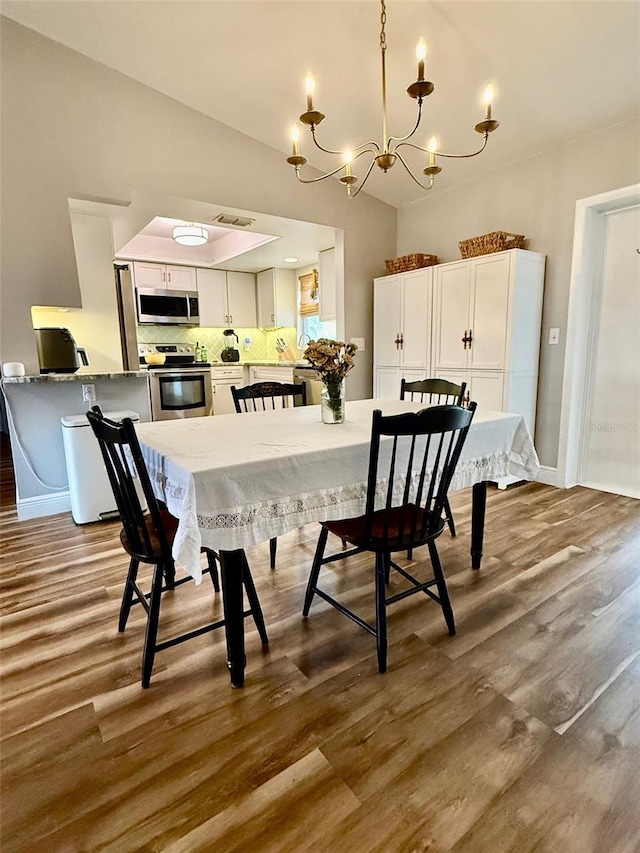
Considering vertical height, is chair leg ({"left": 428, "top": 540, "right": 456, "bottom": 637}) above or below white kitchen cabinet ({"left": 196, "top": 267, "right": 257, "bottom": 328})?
below

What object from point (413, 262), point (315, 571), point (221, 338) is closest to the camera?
point (315, 571)

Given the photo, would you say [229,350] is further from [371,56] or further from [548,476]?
[548,476]

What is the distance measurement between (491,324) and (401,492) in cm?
225

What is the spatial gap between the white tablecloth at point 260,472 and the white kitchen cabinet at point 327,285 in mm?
2951

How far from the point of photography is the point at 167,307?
5848 millimetres

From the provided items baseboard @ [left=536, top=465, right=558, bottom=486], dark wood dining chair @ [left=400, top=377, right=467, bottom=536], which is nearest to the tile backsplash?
baseboard @ [left=536, top=465, right=558, bottom=486]

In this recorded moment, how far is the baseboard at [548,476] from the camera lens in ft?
11.6

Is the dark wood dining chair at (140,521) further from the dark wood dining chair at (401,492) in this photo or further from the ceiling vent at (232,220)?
the ceiling vent at (232,220)

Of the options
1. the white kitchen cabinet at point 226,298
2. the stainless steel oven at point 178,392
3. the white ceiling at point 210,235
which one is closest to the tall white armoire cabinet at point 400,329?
the white ceiling at point 210,235

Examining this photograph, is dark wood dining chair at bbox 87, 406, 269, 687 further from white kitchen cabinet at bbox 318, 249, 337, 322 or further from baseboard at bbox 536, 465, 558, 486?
white kitchen cabinet at bbox 318, 249, 337, 322

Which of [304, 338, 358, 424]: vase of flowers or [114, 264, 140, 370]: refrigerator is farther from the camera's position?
[114, 264, 140, 370]: refrigerator

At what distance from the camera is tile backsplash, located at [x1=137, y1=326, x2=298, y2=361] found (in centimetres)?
618

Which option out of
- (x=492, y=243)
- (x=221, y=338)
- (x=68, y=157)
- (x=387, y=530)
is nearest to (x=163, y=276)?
(x=221, y=338)

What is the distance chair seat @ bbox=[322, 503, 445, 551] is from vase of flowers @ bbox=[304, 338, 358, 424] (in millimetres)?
504
